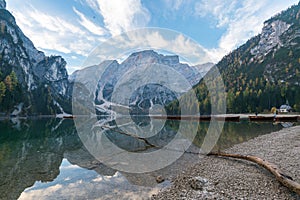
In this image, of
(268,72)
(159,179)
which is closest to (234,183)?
(159,179)

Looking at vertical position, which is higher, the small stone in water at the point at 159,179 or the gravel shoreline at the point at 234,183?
the gravel shoreline at the point at 234,183

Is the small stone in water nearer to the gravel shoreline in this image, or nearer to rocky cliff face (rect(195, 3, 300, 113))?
the gravel shoreline

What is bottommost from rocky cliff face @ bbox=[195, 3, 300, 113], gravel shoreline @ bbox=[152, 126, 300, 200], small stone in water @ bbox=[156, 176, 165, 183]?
small stone in water @ bbox=[156, 176, 165, 183]

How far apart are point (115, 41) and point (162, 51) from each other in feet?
17.6

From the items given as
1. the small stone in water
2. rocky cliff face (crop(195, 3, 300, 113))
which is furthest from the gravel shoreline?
rocky cliff face (crop(195, 3, 300, 113))

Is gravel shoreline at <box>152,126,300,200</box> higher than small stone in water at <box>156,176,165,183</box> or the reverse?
higher

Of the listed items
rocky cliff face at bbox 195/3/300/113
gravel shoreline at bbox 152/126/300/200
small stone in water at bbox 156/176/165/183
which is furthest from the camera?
rocky cliff face at bbox 195/3/300/113

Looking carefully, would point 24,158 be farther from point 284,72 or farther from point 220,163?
point 284,72

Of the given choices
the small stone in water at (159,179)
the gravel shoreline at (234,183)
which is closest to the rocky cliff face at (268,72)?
the gravel shoreline at (234,183)

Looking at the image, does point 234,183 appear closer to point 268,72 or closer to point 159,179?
point 159,179

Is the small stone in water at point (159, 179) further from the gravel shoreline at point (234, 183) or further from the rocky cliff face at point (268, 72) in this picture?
the rocky cliff face at point (268, 72)

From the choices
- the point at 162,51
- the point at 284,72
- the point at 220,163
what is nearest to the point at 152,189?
the point at 220,163

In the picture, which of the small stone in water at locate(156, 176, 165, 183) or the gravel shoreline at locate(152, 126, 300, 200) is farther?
the small stone in water at locate(156, 176, 165, 183)

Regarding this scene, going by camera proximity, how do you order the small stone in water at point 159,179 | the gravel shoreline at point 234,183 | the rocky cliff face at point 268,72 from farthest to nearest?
the rocky cliff face at point 268,72 < the small stone in water at point 159,179 < the gravel shoreline at point 234,183
